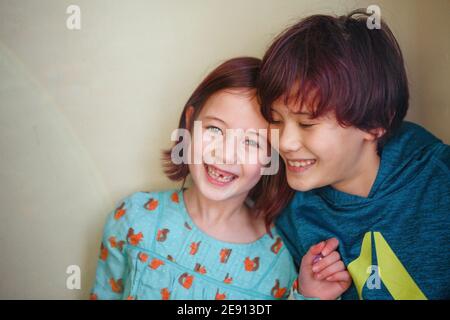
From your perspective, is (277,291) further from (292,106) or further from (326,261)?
(292,106)

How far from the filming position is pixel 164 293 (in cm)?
112

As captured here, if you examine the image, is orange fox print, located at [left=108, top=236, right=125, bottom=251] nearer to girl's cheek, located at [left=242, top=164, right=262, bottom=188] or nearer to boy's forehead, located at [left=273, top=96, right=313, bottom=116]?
girl's cheek, located at [left=242, top=164, right=262, bottom=188]

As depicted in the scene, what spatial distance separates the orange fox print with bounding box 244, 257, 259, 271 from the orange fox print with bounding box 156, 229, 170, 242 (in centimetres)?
22

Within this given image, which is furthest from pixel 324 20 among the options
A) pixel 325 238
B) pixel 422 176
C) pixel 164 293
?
pixel 164 293

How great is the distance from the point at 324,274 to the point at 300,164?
27 centimetres

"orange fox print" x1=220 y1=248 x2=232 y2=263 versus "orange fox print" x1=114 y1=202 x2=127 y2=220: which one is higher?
"orange fox print" x1=114 y1=202 x2=127 y2=220

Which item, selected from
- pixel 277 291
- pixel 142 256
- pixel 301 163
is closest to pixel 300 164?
pixel 301 163

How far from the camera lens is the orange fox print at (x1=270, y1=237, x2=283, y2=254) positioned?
3.88ft

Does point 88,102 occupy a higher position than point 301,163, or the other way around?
point 88,102

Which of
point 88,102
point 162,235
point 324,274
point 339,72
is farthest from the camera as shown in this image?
point 88,102

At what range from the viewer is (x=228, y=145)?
109 cm

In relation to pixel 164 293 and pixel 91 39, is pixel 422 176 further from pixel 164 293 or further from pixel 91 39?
pixel 91 39

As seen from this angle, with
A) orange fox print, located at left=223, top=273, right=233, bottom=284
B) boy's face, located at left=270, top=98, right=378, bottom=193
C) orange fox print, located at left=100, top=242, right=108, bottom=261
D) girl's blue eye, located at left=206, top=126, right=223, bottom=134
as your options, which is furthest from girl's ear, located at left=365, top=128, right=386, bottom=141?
orange fox print, located at left=100, top=242, right=108, bottom=261
